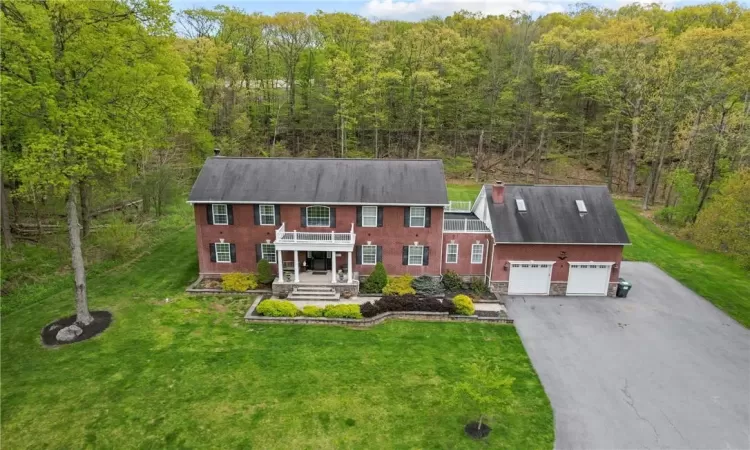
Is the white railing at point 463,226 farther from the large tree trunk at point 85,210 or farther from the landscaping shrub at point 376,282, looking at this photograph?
the large tree trunk at point 85,210

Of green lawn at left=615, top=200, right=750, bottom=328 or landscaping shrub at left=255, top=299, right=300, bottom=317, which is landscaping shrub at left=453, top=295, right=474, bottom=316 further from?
green lawn at left=615, top=200, right=750, bottom=328

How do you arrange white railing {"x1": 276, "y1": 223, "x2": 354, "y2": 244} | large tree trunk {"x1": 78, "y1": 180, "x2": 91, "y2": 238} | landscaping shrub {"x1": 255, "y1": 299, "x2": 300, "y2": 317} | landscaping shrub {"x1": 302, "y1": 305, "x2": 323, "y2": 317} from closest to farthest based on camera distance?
1. landscaping shrub {"x1": 255, "y1": 299, "x2": 300, "y2": 317}
2. landscaping shrub {"x1": 302, "y1": 305, "x2": 323, "y2": 317}
3. white railing {"x1": 276, "y1": 223, "x2": 354, "y2": 244}
4. large tree trunk {"x1": 78, "y1": 180, "x2": 91, "y2": 238}

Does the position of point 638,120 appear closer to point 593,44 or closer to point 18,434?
point 593,44

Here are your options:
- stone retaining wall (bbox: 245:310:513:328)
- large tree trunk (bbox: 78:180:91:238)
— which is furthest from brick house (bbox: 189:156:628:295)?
large tree trunk (bbox: 78:180:91:238)

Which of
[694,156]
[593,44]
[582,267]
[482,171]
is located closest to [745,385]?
[582,267]

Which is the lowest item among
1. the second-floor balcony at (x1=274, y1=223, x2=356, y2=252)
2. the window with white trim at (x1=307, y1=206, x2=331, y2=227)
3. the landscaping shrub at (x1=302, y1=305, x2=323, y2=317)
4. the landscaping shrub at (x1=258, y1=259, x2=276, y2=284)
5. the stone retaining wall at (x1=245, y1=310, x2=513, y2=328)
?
the stone retaining wall at (x1=245, y1=310, x2=513, y2=328)

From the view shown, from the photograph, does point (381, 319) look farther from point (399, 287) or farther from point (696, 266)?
point (696, 266)

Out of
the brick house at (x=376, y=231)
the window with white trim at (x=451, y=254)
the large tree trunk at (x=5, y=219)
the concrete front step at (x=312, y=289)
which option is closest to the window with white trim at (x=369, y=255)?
the brick house at (x=376, y=231)
